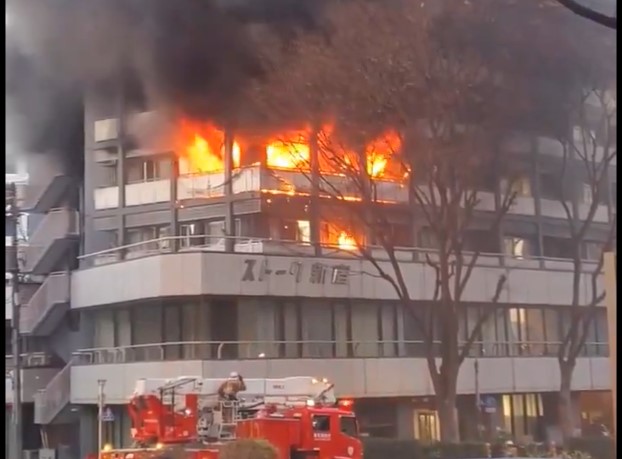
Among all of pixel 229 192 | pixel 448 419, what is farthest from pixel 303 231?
pixel 448 419

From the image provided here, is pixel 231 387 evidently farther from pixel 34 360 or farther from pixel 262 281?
pixel 34 360

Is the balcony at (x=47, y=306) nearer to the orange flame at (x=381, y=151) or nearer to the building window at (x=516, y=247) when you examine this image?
the orange flame at (x=381, y=151)

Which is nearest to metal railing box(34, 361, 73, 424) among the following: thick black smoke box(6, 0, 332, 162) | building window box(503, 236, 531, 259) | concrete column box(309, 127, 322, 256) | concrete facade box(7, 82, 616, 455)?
concrete facade box(7, 82, 616, 455)

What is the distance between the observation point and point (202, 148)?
1833 millimetres

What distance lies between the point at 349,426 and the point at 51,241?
75 centimetres

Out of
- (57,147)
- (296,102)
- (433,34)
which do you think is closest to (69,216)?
(57,147)

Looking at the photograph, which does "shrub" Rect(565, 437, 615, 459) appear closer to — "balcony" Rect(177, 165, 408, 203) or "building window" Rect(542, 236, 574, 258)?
"building window" Rect(542, 236, 574, 258)

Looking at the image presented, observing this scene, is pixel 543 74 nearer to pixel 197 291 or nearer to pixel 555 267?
pixel 555 267

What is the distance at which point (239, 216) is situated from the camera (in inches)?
71.1

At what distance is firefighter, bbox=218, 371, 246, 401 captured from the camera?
1759mm

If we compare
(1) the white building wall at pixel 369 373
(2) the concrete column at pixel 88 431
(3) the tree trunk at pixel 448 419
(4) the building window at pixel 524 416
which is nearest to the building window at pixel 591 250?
(1) the white building wall at pixel 369 373

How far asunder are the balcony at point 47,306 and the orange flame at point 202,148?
353 mm

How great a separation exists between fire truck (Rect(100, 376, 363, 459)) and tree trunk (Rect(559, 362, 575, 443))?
458mm

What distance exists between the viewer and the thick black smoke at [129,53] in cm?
176
